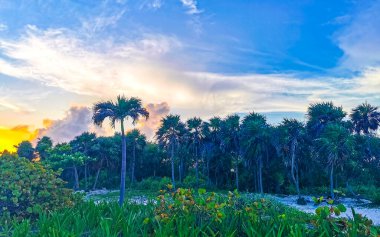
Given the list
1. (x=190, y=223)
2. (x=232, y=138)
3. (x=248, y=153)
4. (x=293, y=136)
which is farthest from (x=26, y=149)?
(x=190, y=223)

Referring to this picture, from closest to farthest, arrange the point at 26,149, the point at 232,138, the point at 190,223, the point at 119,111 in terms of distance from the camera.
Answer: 1. the point at 190,223
2. the point at 119,111
3. the point at 232,138
4. the point at 26,149

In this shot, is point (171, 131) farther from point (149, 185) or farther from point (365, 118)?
point (365, 118)

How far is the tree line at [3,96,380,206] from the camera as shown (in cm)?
4591

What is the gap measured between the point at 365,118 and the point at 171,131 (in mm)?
30455

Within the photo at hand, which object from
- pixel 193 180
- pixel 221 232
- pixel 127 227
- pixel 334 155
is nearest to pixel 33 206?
pixel 127 227

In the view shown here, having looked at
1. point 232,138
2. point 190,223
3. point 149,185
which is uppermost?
point 232,138

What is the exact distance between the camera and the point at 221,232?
5.24 metres

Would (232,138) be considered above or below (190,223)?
above

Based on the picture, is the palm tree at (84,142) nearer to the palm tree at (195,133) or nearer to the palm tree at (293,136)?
the palm tree at (195,133)

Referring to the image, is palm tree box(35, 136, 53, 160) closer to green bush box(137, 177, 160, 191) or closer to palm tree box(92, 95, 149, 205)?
green bush box(137, 177, 160, 191)

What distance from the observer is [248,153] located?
158 feet

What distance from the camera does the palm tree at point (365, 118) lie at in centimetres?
5525

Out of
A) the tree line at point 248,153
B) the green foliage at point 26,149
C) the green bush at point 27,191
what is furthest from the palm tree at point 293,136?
the green foliage at point 26,149

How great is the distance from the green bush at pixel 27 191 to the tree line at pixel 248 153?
33705 mm
